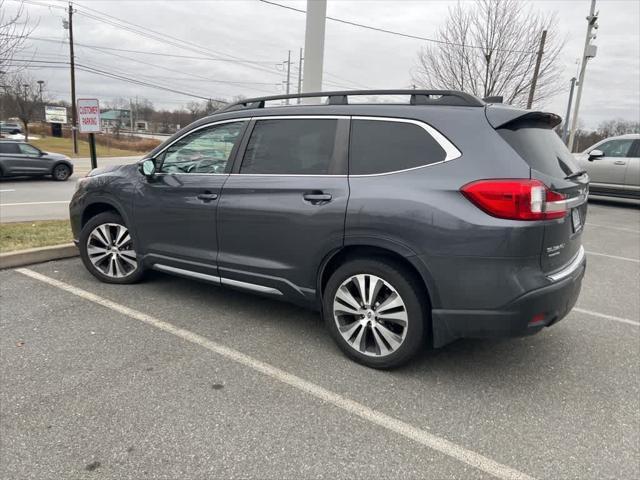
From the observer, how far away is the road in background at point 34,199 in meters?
9.67

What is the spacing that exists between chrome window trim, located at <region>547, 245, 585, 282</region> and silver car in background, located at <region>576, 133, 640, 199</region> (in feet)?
36.1

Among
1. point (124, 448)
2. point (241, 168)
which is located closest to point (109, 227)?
point (241, 168)

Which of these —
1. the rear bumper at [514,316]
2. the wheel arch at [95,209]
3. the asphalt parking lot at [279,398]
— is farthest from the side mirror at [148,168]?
the rear bumper at [514,316]

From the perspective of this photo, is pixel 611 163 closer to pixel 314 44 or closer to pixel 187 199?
pixel 314 44

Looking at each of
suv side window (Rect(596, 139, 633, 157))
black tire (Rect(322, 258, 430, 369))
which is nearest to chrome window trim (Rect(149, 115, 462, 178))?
black tire (Rect(322, 258, 430, 369))

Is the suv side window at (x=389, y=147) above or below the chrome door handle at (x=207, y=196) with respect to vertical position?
above

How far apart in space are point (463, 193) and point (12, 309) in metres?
3.78

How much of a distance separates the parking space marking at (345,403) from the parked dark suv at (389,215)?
47 cm

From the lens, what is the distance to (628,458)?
2.41 meters

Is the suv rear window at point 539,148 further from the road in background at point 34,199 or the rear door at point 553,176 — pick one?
the road in background at point 34,199

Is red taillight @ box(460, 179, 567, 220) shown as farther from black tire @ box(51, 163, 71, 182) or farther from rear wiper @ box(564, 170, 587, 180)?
black tire @ box(51, 163, 71, 182)

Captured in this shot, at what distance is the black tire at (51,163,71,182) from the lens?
1850 centimetres

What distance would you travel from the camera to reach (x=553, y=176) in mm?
2867

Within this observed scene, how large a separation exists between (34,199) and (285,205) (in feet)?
40.3
